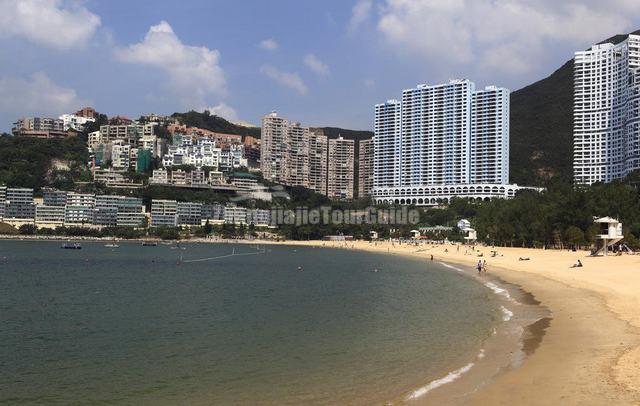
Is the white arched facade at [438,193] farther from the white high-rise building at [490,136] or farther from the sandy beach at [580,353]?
the sandy beach at [580,353]

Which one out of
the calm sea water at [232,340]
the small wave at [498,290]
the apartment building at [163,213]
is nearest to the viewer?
the calm sea water at [232,340]

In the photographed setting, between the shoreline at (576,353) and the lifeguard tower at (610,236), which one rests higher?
the lifeguard tower at (610,236)

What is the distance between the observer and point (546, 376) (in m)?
14.8

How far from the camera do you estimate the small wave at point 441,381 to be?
14.5 metres

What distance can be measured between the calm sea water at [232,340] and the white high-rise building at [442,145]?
116 meters

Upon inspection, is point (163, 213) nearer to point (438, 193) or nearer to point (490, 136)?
point (438, 193)

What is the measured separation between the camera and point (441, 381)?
15719 mm

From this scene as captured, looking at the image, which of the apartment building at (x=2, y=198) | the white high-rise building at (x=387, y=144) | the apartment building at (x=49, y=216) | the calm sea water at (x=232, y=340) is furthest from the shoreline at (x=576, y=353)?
the apartment building at (x=2, y=198)

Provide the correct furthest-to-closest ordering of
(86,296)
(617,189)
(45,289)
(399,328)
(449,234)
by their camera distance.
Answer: (449,234) → (617,189) → (45,289) → (86,296) → (399,328)

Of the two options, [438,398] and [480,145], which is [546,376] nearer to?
[438,398]

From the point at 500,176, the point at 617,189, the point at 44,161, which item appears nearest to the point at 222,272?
the point at 617,189

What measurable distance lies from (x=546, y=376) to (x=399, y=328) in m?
10.6

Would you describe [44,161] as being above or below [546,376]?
above

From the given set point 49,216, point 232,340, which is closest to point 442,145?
→ point 49,216
